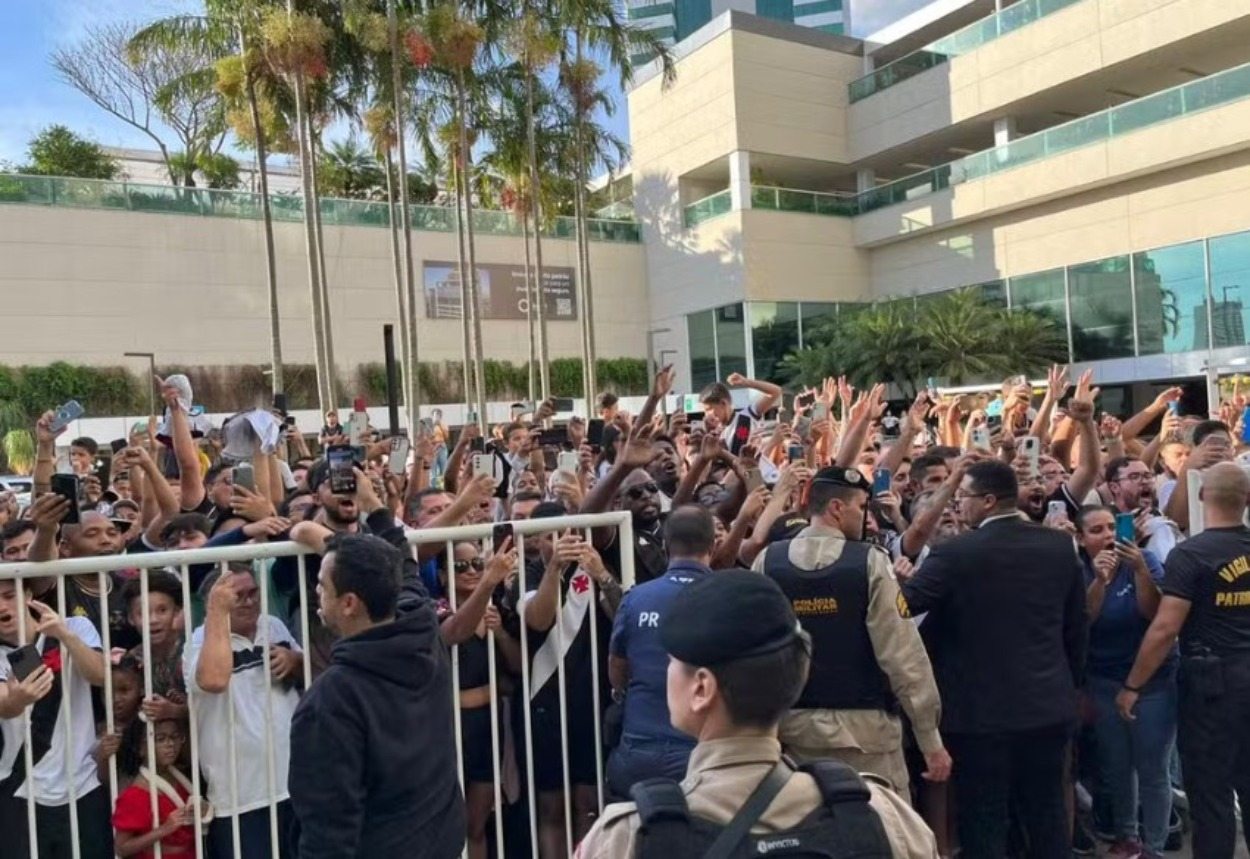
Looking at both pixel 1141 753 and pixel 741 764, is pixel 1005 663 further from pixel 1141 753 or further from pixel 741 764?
pixel 741 764

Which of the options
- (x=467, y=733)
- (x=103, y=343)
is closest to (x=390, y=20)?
(x=103, y=343)

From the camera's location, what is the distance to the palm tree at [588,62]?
914 inches

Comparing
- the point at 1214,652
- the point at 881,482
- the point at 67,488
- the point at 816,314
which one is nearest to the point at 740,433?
the point at 881,482

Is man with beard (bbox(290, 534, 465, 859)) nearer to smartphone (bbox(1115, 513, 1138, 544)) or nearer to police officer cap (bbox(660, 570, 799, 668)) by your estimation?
police officer cap (bbox(660, 570, 799, 668))

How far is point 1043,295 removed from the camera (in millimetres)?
27594

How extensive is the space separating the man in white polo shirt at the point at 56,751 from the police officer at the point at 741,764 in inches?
89.7

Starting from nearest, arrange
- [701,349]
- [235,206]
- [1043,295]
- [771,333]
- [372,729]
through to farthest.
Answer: [372,729] < [1043,295] < [235,206] < [771,333] < [701,349]

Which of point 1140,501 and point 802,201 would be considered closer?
point 1140,501

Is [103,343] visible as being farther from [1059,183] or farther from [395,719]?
[395,719]

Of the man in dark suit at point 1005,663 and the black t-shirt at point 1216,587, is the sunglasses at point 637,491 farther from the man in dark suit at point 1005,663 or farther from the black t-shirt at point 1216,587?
the black t-shirt at point 1216,587

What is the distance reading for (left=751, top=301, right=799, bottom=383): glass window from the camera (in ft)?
101

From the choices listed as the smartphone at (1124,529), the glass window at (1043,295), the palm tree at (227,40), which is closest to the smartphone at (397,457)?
the smartphone at (1124,529)

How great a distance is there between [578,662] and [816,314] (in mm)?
29016

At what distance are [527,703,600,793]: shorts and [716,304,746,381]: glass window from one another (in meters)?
27.1
